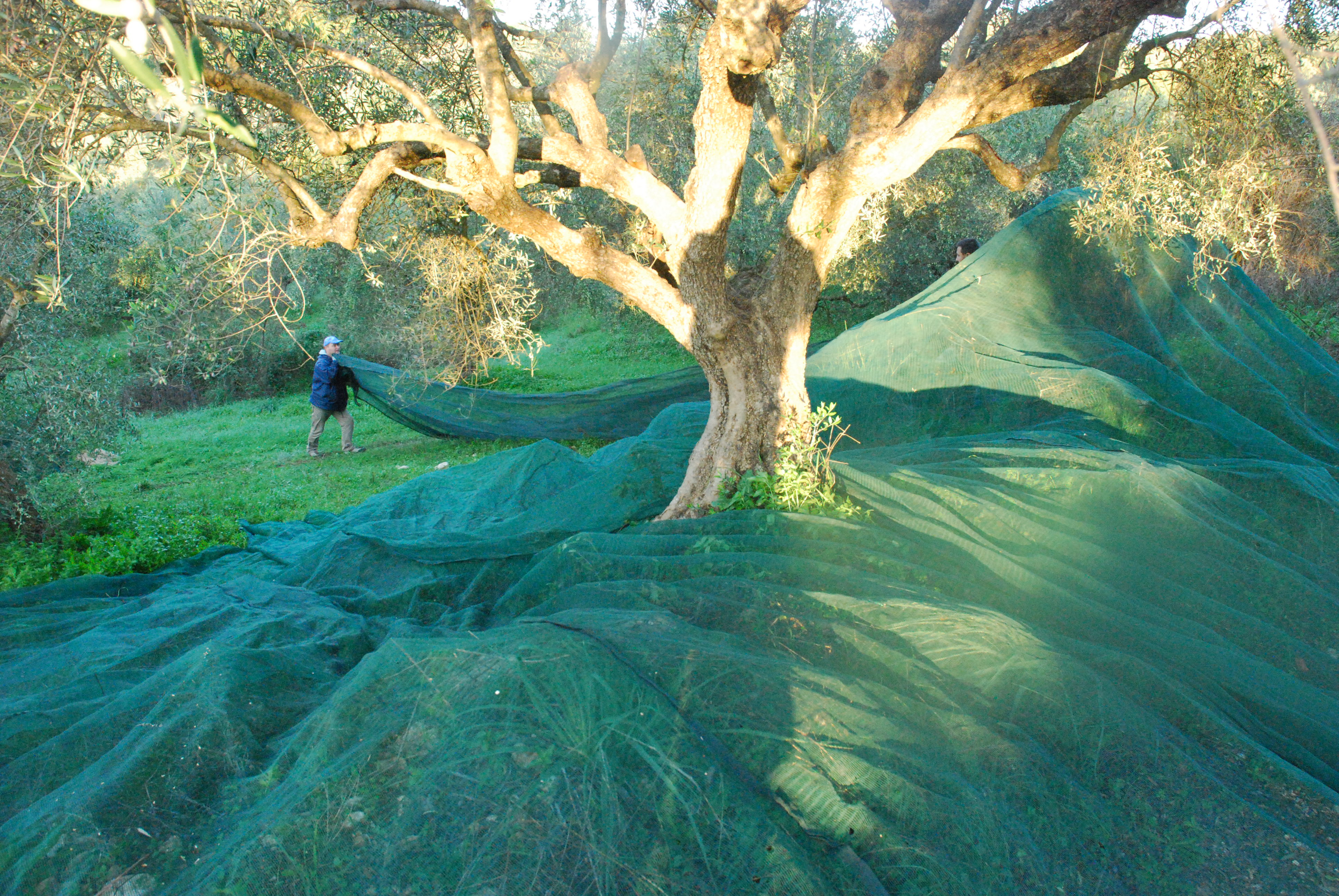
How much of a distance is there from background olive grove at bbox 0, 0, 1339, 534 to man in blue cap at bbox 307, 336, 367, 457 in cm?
147

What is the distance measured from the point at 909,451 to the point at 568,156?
11.1 ft

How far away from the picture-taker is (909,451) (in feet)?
20.5

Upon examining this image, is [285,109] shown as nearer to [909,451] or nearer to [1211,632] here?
[909,451]

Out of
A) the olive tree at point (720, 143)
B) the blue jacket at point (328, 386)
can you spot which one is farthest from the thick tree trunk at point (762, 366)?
the blue jacket at point (328, 386)

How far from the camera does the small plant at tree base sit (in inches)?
197

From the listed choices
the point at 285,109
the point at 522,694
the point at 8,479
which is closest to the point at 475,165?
the point at 285,109

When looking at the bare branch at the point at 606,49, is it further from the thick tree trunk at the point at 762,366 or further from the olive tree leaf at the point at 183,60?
the olive tree leaf at the point at 183,60

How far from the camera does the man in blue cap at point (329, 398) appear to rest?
11.3 m

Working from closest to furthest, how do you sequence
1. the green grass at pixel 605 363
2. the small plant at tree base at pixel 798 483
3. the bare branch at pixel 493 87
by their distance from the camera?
the bare branch at pixel 493 87
the small plant at tree base at pixel 798 483
the green grass at pixel 605 363

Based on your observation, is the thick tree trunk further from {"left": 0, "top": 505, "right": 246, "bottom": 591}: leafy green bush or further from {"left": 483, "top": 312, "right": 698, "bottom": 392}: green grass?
{"left": 483, "top": 312, "right": 698, "bottom": 392}: green grass

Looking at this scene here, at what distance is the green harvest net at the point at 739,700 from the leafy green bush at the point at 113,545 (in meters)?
0.54

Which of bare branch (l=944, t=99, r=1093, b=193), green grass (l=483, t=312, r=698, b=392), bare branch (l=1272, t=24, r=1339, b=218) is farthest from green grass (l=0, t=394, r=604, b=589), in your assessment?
bare branch (l=1272, t=24, r=1339, b=218)

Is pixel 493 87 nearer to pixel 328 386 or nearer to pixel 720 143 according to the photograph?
pixel 720 143

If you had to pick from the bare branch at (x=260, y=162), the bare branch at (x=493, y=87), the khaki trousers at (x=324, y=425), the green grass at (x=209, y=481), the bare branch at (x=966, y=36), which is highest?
the bare branch at (x=966, y=36)
